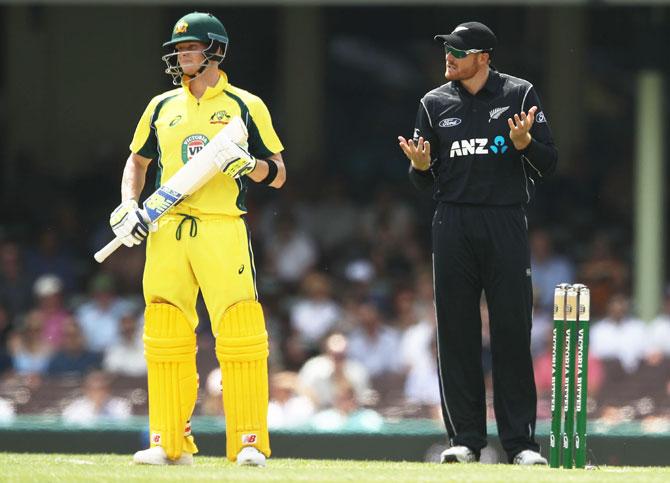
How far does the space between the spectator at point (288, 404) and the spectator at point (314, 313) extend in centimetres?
103

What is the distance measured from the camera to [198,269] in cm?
710

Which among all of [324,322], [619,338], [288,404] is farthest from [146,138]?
[619,338]

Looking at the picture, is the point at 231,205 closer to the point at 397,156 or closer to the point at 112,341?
the point at 112,341

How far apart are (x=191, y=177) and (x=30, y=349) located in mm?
6764

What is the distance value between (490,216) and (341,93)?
381 inches

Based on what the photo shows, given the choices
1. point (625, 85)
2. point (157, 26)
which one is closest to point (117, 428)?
point (157, 26)

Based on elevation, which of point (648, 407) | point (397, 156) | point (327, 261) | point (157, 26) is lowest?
point (648, 407)

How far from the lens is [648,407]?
39.9 feet

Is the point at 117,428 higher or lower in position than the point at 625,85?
lower

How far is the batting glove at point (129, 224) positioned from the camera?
23.0 feet

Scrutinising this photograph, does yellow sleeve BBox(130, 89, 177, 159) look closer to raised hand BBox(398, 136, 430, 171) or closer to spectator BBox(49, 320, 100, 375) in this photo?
raised hand BBox(398, 136, 430, 171)

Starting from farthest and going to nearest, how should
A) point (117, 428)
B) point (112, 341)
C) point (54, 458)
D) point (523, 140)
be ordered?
1. point (112, 341)
2. point (117, 428)
3. point (54, 458)
4. point (523, 140)

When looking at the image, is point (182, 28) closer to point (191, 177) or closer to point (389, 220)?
point (191, 177)

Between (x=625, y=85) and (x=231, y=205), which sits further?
(x=625, y=85)
